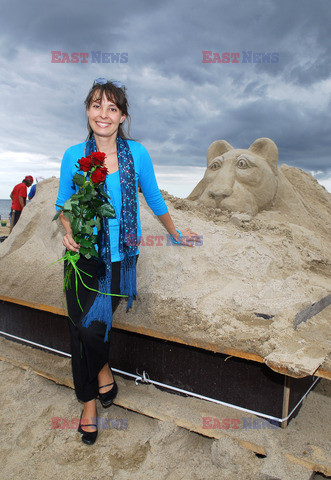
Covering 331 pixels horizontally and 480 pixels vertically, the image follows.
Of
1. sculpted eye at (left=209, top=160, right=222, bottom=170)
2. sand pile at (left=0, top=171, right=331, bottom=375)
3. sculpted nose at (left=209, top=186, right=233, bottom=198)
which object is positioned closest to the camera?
sand pile at (left=0, top=171, right=331, bottom=375)

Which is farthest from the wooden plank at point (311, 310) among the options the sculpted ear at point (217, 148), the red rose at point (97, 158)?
the sculpted ear at point (217, 148)

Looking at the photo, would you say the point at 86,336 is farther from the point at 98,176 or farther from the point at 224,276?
the point at 224,276

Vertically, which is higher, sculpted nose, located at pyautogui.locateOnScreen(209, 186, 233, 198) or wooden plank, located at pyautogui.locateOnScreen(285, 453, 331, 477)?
sculpted nose, located at pyautogui.locateOnScreen(209, 186, 233, 198)

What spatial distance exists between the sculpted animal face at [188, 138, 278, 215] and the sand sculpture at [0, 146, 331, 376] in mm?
12

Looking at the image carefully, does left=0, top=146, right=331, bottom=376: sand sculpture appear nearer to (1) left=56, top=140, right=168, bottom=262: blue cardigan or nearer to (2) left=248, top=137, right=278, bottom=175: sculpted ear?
(2) left=248, top=137, right=278, bottom=175: sculpted ear

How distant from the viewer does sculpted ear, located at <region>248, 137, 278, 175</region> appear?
14.0 ft

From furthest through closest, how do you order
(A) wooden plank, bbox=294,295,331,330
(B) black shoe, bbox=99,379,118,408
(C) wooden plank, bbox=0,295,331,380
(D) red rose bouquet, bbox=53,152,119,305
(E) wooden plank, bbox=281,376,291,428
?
1. (B) black shoe, bbox=99,379,118,408
2. (A) wooden plank, bbox=294,295,331,330
3. (E) wooden plank, bbox=281,376,291,428
4. (D) red rose bouquet, bbox=53,152,119,305
5. (C) wooden plank, bbox=0,295,331,380

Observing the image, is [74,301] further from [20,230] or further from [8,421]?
[20,230]

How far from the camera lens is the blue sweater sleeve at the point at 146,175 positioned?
7.28 ft

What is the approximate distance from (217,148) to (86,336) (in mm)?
3178

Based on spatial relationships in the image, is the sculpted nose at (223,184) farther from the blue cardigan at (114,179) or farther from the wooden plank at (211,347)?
the wooden plank at (211,347)

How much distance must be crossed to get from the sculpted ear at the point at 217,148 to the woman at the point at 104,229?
2520 millimetres

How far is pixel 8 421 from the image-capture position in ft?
8.05

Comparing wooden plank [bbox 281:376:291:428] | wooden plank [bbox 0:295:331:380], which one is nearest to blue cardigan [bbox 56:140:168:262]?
wooden plank [bbox 0:295:331:380]
